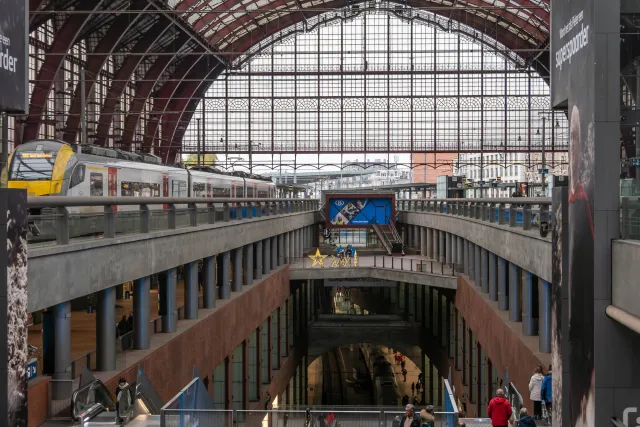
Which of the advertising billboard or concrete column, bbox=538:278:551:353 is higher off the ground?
the advertising billboard

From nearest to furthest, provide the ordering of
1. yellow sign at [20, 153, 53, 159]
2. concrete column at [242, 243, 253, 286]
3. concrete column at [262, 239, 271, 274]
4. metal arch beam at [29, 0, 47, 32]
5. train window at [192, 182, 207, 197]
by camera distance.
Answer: yellow sign at [20, 153, 53, 159] → concrete column at [242, 243, 253, 286] → train window at [192, 182, 207, 197] → concrete column at [262, 239, 271, 274] → metal arch beam at [29, 0, 47, 32]

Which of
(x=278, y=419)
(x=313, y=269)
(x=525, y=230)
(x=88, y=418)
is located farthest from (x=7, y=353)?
(x=313, y=269)

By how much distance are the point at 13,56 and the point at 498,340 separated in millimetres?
19028

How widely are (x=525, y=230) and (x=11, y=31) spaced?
1432cm

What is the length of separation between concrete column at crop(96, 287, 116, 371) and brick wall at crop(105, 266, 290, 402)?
413 millimetres

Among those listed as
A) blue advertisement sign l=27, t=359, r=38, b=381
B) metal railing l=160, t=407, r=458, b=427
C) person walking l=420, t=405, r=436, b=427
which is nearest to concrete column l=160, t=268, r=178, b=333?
metal railing l=160, t=407, r=458, b=427

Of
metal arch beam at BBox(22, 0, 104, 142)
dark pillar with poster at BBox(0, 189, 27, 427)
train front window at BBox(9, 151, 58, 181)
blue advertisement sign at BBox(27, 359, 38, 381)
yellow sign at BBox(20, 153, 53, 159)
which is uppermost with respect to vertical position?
metal arch beam at BBox(22, 0, 104, 142)

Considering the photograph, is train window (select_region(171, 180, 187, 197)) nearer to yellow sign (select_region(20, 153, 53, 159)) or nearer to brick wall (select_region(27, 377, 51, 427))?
yellow sign (select_region(20, 153, 53, 159))

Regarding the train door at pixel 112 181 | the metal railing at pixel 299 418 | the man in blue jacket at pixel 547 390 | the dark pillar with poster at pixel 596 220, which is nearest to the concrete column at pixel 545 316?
the man in blue jacket at pixel 547 390

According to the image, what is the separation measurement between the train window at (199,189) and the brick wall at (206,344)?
5.47 meters

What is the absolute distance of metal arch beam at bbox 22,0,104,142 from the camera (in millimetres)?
45281

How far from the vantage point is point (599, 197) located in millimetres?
10195

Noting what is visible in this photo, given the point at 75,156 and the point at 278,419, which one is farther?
the point at 75,156

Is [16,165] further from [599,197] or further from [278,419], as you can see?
[599,197]
